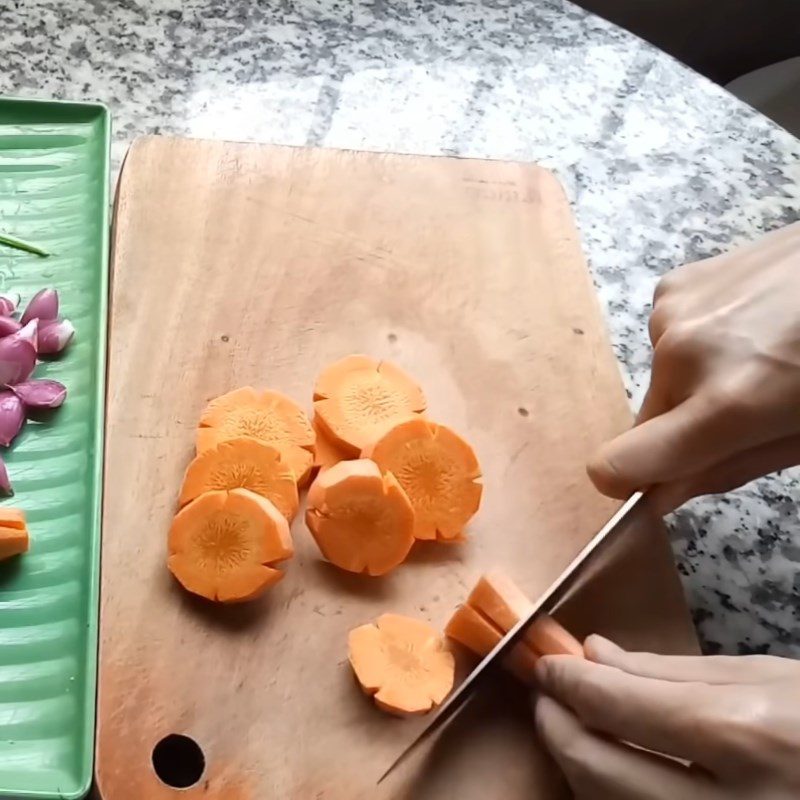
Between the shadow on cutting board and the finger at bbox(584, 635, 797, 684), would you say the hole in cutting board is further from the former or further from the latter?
the finger at bbox(584, 635, 797, 684)

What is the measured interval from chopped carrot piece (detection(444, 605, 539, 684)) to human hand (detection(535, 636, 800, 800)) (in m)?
0.02

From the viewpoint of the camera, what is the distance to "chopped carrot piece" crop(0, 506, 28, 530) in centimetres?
90

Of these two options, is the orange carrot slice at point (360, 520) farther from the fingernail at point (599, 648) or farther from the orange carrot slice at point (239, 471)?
the fingernail at point (599, 648)

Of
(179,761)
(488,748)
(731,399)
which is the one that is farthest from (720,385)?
(179,761)

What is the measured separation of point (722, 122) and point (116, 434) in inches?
42.6

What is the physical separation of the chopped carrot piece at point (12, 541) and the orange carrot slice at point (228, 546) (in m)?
0.13

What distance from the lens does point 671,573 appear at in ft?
3.28

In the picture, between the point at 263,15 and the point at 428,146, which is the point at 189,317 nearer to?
the point at 428,146

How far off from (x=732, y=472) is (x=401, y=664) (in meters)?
0.36

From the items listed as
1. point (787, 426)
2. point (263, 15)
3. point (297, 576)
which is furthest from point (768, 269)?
point (263, 15)

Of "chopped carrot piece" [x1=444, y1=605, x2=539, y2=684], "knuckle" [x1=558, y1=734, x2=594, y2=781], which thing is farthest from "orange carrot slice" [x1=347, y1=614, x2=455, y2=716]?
"knuckle" [x1=558, y1=734, x2=594, y2=781]

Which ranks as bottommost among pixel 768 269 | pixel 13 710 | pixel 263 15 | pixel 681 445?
pixel 13 710

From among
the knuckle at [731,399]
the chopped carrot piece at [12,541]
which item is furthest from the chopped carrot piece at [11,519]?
the knuckle at [731,399]

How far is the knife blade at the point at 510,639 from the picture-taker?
0.85m
